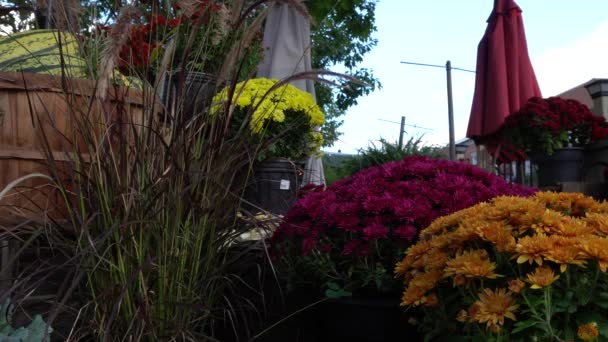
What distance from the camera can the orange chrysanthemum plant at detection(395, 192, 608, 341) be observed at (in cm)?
147

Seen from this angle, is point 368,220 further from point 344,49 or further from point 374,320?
point 344,49

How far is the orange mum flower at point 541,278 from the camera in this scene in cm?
143

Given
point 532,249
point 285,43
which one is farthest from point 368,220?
point 285,43

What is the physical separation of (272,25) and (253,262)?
314 centimetres

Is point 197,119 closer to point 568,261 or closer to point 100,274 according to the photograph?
point 100,274

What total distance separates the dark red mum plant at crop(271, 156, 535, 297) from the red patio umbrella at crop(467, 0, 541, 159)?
13.4 feet

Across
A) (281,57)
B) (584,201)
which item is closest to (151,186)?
(584,201)

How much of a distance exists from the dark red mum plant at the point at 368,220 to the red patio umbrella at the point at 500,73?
4080mm

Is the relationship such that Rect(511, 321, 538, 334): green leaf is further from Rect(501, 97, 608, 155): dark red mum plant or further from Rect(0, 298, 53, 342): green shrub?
Rect(501, 97, 608, 155): dark red mum plant

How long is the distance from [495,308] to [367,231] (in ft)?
2.38

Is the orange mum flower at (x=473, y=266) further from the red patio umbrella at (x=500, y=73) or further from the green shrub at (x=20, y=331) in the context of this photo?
the red patio umbrella at (x=500, y=73)

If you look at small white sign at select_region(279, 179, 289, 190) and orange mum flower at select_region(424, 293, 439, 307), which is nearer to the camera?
orange mum flower at select_region(424, 293, 439, 307)

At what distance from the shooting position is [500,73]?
21.4ft

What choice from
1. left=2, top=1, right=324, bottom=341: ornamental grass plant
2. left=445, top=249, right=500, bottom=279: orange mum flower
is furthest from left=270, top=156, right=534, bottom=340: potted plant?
left=445, top=249, right=500, bottom=279: orange mum flower
